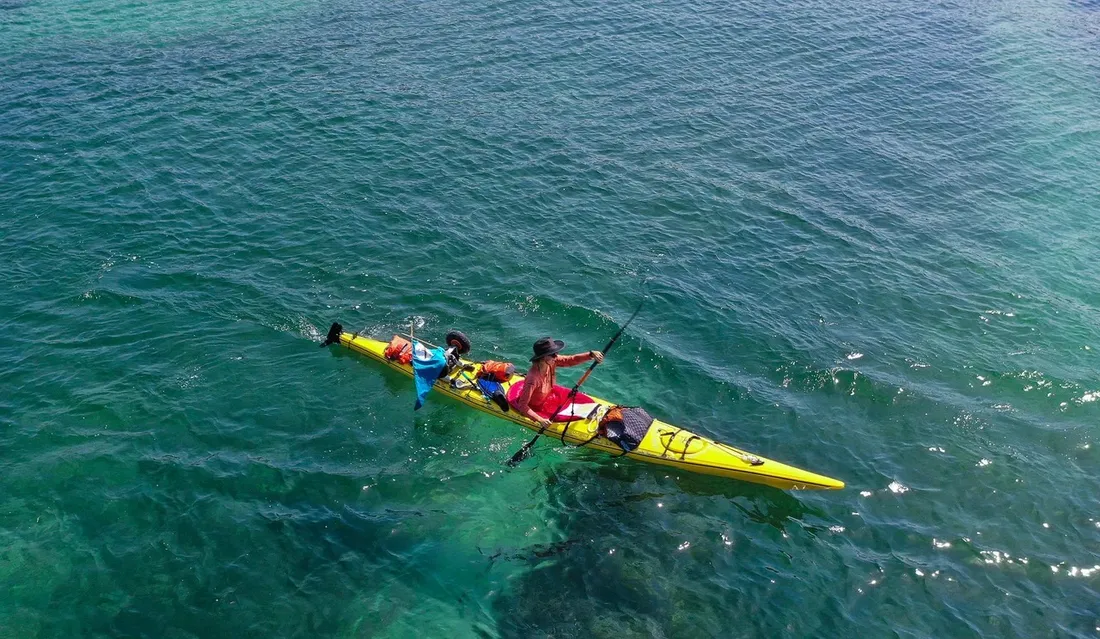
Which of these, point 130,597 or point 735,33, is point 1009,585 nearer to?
point 130,597

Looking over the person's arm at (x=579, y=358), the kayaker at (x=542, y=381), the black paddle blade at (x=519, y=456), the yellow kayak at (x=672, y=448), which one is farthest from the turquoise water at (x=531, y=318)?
the person's arm at (x=579, y=358)

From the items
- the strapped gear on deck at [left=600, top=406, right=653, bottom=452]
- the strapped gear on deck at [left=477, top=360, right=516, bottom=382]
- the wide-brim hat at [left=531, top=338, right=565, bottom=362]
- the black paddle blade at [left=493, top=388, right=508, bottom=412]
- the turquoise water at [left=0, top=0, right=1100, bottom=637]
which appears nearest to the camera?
the turquoise water at [left=0, top=0, right=1100, bottom=637]

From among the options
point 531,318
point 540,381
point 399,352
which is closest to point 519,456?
point 540,381

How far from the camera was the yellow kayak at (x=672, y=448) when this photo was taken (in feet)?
52.8

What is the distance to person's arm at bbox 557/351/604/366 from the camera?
17.0m

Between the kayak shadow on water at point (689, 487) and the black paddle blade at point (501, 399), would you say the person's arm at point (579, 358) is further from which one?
Answer: the kayak shadow on water at point (689, 487)

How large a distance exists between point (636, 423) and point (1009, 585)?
7.17m

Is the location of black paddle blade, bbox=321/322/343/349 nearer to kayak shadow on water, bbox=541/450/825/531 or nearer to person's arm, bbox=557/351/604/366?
person's arm, bbox=557/351/604/366

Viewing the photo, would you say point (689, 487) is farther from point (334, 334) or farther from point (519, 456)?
point (334, 334)

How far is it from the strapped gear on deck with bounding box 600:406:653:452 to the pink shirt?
1301 millimetres

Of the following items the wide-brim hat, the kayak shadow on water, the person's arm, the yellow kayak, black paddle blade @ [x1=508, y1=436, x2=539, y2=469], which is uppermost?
the wide-brim hat

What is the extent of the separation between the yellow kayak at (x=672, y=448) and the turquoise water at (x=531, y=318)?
0.42 m

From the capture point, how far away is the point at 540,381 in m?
16.9

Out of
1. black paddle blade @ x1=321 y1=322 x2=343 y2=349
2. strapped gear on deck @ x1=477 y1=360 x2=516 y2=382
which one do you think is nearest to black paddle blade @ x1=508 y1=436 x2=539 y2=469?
strapped gear on deck @ x1=477 y1=360 x2=516 y2=382
